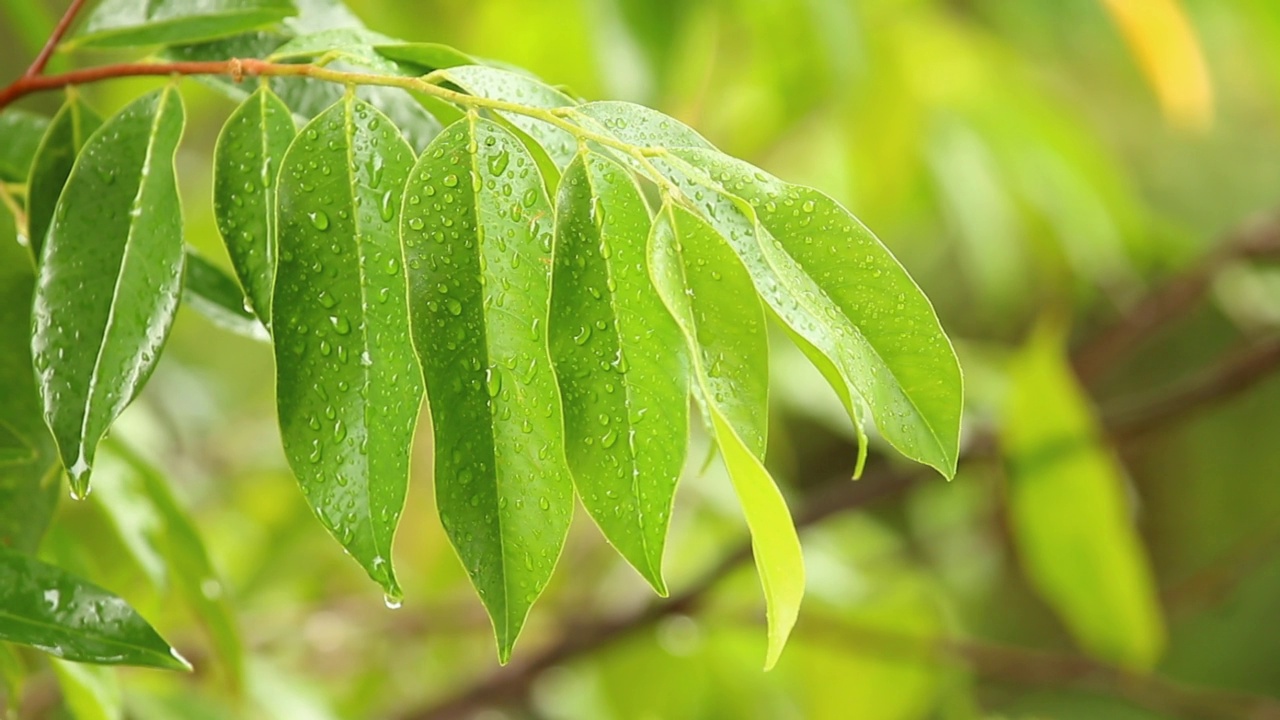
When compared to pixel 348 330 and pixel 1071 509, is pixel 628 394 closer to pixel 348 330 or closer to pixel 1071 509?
pixel 348 330

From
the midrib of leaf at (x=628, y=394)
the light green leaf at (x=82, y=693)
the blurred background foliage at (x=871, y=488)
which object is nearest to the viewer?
the midrib of leaf at (x=628, y=394)

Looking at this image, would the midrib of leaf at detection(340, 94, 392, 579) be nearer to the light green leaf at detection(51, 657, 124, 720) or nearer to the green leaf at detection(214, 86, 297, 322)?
the green leaf at detection(214, 86, 297, 322)

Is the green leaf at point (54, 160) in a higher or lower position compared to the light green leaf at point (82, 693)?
higher

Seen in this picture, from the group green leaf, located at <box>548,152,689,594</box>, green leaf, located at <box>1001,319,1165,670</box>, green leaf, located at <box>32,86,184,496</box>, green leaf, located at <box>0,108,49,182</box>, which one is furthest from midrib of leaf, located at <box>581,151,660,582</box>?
green leaf, located at <box>1001,319,1165,670</box>

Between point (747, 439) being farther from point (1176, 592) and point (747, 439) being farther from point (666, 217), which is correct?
point (1176, 592)

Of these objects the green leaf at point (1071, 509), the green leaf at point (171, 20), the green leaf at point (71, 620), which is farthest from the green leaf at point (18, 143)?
the green leaf at point (1071, 509)

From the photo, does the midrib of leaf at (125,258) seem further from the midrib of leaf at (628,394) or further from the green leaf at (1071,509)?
the green leaf at (1071,509)

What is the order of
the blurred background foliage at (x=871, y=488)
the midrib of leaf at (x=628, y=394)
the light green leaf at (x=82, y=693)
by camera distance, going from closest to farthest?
the midrib of leaf at (x=628, y=394), the light green leaf at (x=82, y=693), the blurred background foliage at (x=871, y=488)
